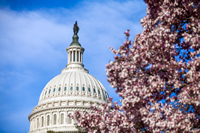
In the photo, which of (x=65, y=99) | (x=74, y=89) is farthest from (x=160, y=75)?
(x=74, y=89)

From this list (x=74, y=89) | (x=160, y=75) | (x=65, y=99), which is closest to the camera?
(x=160, y=75)

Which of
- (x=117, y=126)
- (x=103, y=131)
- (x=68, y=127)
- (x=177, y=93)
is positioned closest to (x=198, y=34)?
(x=177, y=93)

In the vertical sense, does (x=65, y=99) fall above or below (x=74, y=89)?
below

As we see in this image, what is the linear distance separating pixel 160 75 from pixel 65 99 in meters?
114

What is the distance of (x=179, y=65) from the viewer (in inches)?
655

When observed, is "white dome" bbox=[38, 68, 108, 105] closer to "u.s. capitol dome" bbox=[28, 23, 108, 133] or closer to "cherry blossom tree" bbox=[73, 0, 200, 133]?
"u.s. capitol dome" bbox=[28, 23, 108, 133]

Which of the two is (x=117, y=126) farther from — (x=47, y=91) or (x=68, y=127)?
(x=47, y=91)

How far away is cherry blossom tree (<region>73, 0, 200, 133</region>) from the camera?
16297mm

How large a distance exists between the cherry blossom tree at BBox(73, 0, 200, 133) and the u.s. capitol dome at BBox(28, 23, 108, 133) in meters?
105

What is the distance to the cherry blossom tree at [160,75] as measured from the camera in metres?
16.3

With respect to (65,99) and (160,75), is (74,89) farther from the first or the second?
(160,75)

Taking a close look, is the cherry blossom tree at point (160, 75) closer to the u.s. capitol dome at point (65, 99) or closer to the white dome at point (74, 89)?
the u.s. capitol dome at point (65, 99)

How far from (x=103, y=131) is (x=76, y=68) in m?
126

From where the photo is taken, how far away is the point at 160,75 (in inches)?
683
